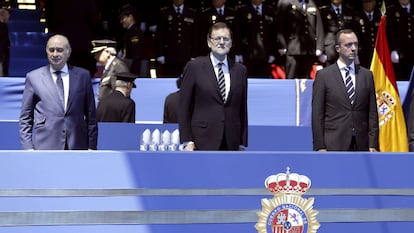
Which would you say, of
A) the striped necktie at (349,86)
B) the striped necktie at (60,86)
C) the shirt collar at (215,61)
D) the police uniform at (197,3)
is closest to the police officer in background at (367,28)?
the police uniform at (197,3)

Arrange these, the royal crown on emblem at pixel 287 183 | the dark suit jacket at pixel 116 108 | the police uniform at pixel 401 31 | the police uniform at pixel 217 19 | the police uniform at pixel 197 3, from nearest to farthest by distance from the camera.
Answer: the royal crown on emblem at pixel 287 183
the dark suit jacket at pixel 116 108
the police uniform at pixel 217 19
the police uniform at pixel 401 31
the police uniform at pixel 197 3

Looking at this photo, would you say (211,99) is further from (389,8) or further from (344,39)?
(389,8)

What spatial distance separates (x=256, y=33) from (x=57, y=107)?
8.26 metres

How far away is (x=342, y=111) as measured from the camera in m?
8.44

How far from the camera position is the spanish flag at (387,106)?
392 inches

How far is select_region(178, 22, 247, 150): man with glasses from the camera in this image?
807 cm

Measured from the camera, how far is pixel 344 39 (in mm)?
8398

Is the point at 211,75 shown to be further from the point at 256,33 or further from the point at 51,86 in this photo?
the point at 256,33

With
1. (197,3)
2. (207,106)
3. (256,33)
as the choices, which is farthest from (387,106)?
(197,3)

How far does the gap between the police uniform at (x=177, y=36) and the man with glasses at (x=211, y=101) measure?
25.1 ft

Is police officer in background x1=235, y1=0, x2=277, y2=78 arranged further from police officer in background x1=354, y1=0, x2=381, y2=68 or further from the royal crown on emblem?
the royal crown on emblem

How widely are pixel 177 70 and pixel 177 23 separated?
30.8 inches

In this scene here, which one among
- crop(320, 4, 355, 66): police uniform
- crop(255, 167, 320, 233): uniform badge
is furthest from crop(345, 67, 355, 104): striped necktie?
crop(320, 4, 355, 66): police uniform

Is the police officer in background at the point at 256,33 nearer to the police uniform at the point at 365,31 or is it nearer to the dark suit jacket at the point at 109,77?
the police uniform at the point at 365,31
